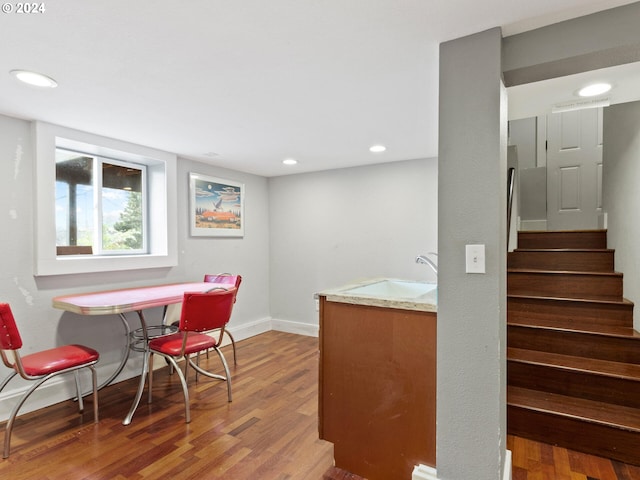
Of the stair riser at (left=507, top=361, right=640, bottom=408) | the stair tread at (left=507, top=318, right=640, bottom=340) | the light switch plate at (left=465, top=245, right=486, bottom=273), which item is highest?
the light switch plate at (left=465, top=245, right=486, bottom=273)

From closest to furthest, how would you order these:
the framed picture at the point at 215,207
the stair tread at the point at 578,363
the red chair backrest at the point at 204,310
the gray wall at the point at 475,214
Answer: the gray wall at the point at 475,214, the stair tread at the point at 578,363, the red chair backrest at the point at 204,310, the framed picture at the point at 215,207

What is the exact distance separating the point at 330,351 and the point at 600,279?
224cm

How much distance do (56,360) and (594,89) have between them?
3.51 m

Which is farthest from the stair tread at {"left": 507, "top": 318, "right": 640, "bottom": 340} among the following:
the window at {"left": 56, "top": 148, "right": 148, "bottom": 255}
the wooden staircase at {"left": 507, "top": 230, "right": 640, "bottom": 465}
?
the window at {"left": 56, "top": 148, "right": 148, "bottom": 255}

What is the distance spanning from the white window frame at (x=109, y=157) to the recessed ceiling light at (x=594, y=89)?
10.9 feet

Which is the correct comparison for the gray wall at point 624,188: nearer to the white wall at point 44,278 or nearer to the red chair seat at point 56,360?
the red chair seat at point 56,360

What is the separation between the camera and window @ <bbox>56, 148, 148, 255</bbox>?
111 inches

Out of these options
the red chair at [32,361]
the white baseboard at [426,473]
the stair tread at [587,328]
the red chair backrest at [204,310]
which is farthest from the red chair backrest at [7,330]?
the stair tread at [587,328]

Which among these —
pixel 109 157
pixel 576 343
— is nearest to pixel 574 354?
pixel 576 343

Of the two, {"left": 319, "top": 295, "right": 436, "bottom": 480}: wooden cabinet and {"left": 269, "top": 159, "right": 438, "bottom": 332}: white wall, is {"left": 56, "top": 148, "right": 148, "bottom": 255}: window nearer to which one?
{"left": 269, "top": 159, "right": 438, "bottom": 332}: white wall

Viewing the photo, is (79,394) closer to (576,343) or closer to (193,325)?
(193,325)

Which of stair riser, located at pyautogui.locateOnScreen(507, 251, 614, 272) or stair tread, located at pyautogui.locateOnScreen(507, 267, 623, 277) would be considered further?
stair riser, located at pyautogui.locateOnScreen(507, 251, 614, 272)

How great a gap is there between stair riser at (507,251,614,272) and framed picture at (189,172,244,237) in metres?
3.02

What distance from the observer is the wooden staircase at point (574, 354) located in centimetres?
194
